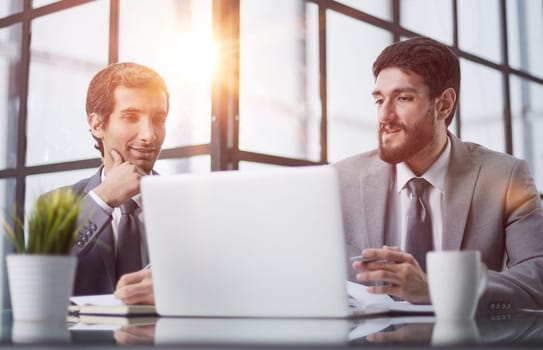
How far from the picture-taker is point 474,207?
9.02 ft

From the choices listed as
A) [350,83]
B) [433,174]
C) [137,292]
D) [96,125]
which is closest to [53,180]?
[96,125]

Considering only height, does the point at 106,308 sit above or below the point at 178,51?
below

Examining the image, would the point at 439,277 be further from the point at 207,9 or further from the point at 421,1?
the point at 421,1

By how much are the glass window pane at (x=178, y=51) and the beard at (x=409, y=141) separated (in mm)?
771

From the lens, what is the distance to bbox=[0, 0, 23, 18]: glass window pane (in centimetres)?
388

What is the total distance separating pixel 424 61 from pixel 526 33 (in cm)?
241

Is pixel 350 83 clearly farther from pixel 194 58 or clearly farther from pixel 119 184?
pixel 119 184

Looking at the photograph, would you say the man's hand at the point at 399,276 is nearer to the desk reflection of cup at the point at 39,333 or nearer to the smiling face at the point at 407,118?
the desk reflection of cup at the point at 39,333

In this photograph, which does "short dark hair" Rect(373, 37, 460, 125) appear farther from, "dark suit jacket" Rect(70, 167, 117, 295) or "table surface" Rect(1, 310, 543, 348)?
"table surface" Rect(1, 310, 543, 348)

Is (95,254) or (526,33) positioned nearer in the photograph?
(95,254)

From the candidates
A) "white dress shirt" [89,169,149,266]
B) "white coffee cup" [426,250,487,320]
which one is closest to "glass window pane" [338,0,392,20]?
"white dress shirt" [89,169,149,266]

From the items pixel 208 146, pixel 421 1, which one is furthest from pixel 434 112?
pixel 421 1

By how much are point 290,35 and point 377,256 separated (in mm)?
2031

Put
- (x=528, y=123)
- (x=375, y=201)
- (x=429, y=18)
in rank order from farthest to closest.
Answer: (x=528, y=123) → (x=429, y=18) → (x=375, y=201)
